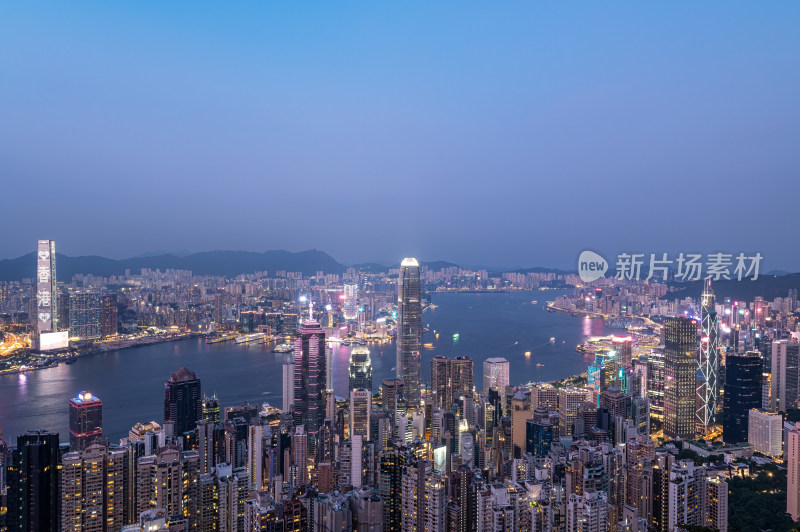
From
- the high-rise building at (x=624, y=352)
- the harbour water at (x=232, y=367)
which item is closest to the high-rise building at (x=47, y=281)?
the harbour water at (x=232, y=367)

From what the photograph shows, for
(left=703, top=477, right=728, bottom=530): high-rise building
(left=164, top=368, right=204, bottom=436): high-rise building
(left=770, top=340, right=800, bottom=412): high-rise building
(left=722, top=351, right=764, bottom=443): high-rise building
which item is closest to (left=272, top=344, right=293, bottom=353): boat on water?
(left=164, top=368, right=204, bottom=436): high-rise building

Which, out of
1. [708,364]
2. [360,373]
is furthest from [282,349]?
[708,364]

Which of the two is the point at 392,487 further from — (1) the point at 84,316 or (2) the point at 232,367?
(1) the point at 84,316

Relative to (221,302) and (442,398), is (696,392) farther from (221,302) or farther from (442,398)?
(221,302)

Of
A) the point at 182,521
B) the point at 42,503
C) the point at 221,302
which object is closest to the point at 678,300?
the point at 182,521

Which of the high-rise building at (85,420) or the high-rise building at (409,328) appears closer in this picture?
the high-rise building at (85,420)

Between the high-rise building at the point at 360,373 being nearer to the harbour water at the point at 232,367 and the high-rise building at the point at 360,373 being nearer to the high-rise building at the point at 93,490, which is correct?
the harbour water at the point at 232,367

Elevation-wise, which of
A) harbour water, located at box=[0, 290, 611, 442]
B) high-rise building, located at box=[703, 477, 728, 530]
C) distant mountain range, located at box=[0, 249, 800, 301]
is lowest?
harbour water, located at box=[0, 290, 611, 442]

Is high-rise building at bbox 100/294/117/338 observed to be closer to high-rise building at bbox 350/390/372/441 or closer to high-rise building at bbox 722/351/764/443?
high-rise building at bbox 350/390/372/441
